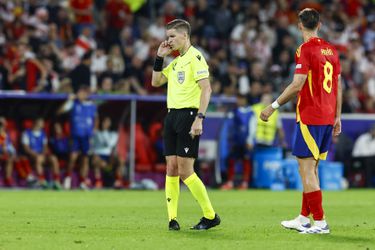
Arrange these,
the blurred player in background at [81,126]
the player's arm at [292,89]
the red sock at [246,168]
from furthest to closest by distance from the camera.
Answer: the red sock at [246,168], the blurred player in background at [81,126], the player's arm at [292,89]

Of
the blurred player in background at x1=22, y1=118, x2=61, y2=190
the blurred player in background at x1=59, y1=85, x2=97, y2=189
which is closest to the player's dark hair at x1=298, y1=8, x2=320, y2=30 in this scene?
the blurred player in background at x1=59, y1=85, x2=97, y2=189

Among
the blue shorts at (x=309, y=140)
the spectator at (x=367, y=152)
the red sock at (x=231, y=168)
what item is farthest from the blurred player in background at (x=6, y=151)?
the blue shorts at (x=309, y=140)

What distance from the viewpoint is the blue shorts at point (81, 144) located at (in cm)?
2275

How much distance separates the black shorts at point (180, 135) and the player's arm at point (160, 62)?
0.54 meters

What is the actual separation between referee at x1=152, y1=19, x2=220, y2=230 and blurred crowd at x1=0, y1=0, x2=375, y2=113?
37.9 feet

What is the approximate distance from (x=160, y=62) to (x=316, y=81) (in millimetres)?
1829

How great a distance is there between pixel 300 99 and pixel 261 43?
16.7m

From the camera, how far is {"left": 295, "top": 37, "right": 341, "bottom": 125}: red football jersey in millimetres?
11266

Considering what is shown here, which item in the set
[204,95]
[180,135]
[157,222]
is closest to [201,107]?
[204,95]

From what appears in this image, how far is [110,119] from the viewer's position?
24.0m

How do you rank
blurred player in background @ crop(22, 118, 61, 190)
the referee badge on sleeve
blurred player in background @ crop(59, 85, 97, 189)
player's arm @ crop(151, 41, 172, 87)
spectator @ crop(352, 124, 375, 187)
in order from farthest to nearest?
spectator @ crop(352, 124, 375, 187) < blurred player in background @ crop(59, 85, 97, 189) < blurred player in background @ crop(22, 118, 61, 190) < player's arm @ crop(151, 41, 172, 87) < the referee badge on sleeve

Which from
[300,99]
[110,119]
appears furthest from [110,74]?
[300,99]

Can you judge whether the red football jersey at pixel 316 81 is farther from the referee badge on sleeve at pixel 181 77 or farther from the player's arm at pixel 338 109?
the referee badge on sleeve at pixel 181 77

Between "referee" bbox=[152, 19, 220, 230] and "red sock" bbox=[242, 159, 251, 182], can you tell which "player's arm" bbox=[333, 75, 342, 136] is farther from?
"red sock" bbox=[242, 159, 251, 182]
